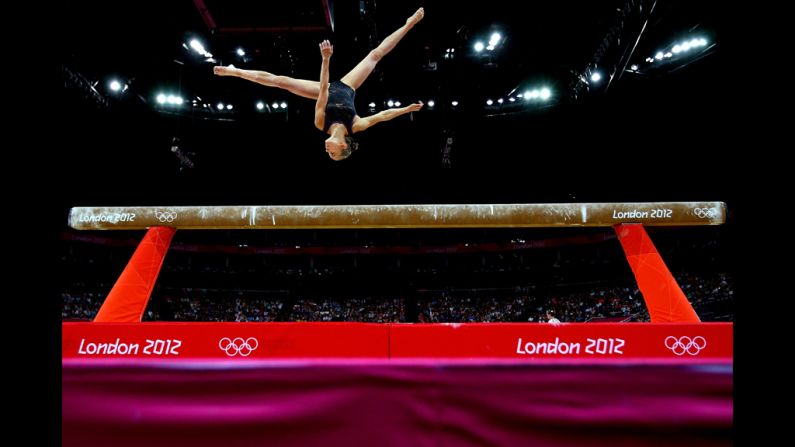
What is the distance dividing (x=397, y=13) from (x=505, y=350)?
7149 millimetres

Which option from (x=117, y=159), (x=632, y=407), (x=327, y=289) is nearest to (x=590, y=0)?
(x=632, y=407)

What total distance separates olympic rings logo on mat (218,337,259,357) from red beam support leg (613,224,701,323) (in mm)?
4289

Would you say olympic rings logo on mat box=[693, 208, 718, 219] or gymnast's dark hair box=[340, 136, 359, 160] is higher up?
gymnast's dark hair box=[340, 136, 359, 160]

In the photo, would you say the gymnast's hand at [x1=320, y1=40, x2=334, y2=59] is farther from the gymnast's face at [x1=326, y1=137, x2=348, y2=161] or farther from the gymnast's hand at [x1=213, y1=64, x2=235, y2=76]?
the gymnast's hand at [x1=213, y1=64, x2=235, y2=76]

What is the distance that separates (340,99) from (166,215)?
103 inches

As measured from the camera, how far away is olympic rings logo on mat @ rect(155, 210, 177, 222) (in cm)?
513

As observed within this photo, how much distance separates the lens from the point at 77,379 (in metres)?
0.85

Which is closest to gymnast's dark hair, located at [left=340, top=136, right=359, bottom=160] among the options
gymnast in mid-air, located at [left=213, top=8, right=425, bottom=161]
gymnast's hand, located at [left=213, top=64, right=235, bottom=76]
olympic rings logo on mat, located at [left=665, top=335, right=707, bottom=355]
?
gymnast in mid-air, located at [left=213, top=8, right=425, bottom=161]

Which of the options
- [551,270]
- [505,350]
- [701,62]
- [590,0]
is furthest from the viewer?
[551,270]

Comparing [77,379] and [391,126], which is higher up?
[391,126]

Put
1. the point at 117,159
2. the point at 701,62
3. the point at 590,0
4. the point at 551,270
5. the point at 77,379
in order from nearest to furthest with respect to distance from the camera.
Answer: the point at 77,379 → the point at 590,0 → the point at 701,62 → the point at 117,159 → the point at 551,270

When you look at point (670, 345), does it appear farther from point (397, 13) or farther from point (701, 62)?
point (701, 62)

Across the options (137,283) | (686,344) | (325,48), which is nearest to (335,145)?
(325,48)

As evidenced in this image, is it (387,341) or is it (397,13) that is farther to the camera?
(397,13)
